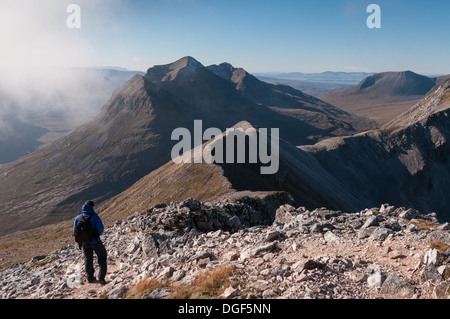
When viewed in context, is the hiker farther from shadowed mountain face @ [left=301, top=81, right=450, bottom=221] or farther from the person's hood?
shadowed mountain face @ [left=301, top=81, right=450, bottom=221]

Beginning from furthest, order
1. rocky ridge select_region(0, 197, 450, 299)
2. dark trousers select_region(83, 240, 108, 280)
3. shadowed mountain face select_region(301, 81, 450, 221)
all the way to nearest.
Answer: shadowed mountain face select_region(301, 81, 450, 221)
dark trousers select_region(83, 240, 108, 280)
rocky ridge select_region(0, 197, 450, 299)

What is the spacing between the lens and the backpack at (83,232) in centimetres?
1502

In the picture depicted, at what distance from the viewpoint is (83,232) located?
1503 centimetres

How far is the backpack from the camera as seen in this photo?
15016 mm

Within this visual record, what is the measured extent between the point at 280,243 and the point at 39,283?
14.2 metres
